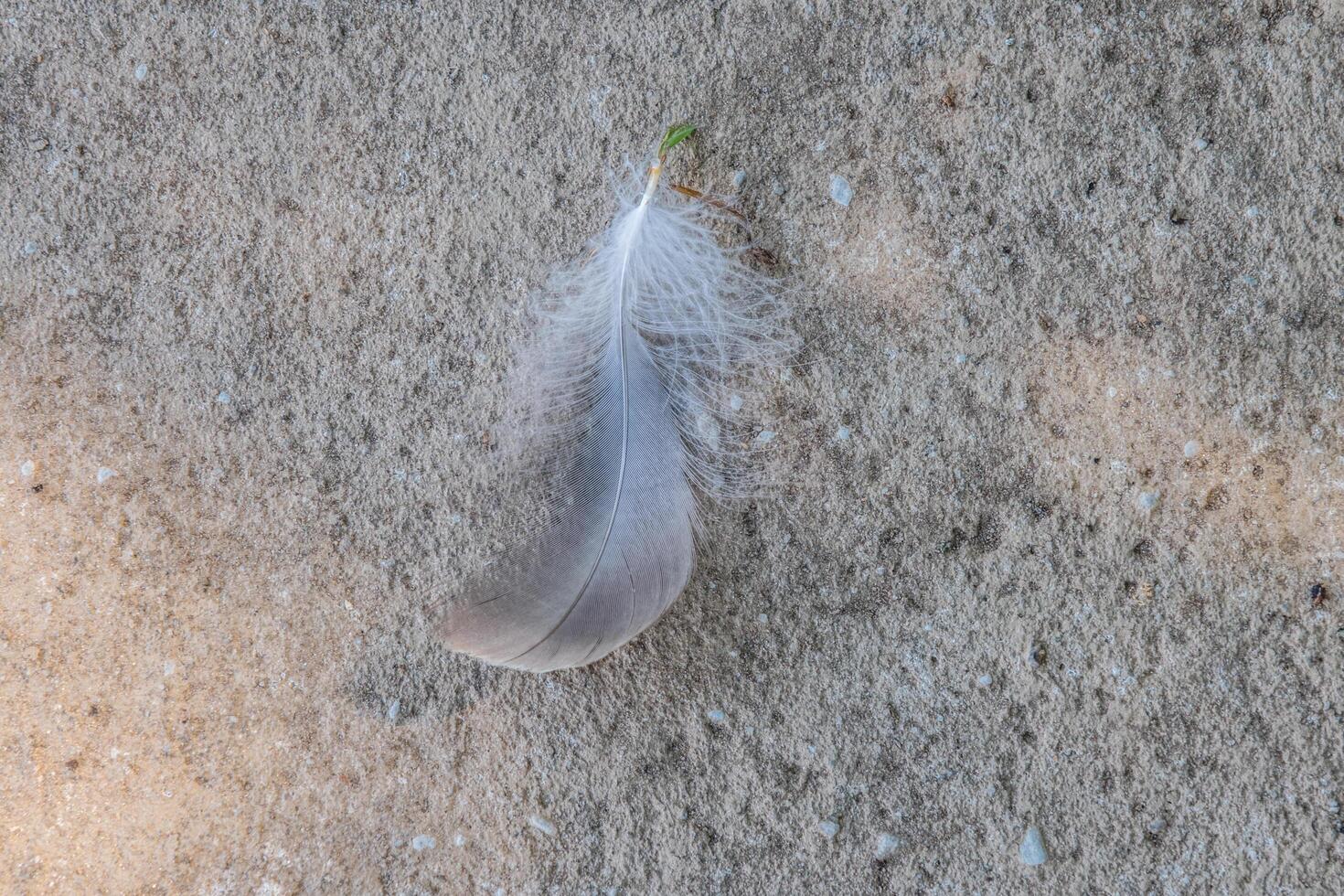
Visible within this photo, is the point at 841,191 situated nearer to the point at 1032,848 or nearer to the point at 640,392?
the point at 640,392

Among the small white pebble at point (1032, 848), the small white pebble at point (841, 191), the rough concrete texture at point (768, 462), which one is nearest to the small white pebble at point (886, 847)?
the rough concrete texture at point (768, 462)

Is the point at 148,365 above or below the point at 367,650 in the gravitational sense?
above

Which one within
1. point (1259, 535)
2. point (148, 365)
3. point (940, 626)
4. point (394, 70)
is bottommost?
point (940, 626)

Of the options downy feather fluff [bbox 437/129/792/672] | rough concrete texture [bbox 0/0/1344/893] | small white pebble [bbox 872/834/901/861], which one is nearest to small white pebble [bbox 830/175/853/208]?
rough concrete texture [bbox 0/0/1344/893]

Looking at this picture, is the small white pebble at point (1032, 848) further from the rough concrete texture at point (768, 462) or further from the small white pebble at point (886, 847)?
the small white pebble at point (886, 847)

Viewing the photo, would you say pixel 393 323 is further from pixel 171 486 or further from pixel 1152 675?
pixel 1152 675

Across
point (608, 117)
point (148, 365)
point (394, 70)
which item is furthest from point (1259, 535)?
point (148, 365)

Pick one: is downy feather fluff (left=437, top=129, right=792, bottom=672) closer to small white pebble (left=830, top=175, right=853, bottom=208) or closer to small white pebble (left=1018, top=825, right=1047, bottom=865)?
small white pebble (left=830, top=175, right=853, bottom=208)
